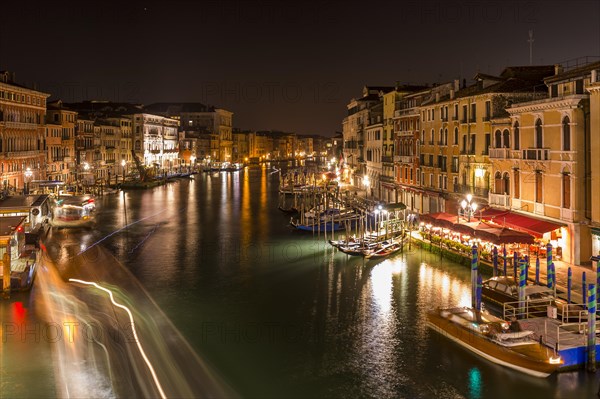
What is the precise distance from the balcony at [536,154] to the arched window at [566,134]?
95 centimetres

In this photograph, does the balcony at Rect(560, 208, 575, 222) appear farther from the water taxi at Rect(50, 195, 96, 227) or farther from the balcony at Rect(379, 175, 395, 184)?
the water taxi at Rect(50, 195, 96, 227)

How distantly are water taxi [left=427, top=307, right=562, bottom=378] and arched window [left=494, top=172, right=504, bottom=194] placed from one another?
1037 cm

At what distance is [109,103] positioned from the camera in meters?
80.1

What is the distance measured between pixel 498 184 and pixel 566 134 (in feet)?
17.1

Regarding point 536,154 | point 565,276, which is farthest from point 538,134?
point 565,276

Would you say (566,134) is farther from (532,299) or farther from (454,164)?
(454,164)

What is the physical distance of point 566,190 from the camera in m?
19.8

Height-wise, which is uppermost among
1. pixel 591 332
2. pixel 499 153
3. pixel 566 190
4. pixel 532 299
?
pixel 499 153

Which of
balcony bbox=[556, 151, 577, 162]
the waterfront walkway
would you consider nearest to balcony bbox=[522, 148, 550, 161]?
balcony bbox=[556, 151, 577, 162]

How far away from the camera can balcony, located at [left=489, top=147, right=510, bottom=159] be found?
23.9m

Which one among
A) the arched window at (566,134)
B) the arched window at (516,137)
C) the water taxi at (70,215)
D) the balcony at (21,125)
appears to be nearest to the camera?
the arched window at (566,134)

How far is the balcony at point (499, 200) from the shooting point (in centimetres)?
2370

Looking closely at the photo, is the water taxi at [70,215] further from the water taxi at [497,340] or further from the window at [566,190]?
the window at [566,190]

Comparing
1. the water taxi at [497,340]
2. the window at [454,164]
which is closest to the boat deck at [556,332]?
the water taxi at [497,340]
